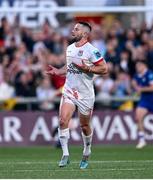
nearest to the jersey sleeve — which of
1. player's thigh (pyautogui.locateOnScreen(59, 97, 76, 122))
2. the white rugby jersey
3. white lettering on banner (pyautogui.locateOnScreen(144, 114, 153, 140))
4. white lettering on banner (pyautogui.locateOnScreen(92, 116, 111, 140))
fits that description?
the white rugby jersey

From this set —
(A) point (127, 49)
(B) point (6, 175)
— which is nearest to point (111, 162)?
(B) point (6, 175)

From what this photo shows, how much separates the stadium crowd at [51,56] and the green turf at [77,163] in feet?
7.05

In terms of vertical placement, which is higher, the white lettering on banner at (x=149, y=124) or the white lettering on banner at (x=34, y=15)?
the white lettering on banner at (x=34, y=15)

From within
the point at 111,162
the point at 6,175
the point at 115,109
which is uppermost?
the point at 6,175

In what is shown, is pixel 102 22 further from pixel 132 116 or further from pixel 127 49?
pixel 132 116

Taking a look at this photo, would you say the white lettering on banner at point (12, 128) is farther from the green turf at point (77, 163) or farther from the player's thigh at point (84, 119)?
the player's thigh at point (84, 119)

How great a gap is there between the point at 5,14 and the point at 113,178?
14.3 m

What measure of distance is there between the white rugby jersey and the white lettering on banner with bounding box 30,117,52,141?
8669 mm

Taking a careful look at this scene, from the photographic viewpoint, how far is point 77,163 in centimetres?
1688

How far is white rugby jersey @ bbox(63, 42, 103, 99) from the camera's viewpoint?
15.6 metres

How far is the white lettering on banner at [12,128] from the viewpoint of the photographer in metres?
24.3

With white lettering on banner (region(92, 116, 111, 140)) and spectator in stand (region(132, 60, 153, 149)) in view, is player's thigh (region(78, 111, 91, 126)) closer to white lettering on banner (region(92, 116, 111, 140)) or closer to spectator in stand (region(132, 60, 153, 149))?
spectator in stand (region(132, 60, 153, 149))

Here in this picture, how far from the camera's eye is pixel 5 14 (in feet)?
88.9

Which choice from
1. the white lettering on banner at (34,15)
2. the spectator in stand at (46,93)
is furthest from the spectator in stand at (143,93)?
the white lettering on banner at (34,15)
